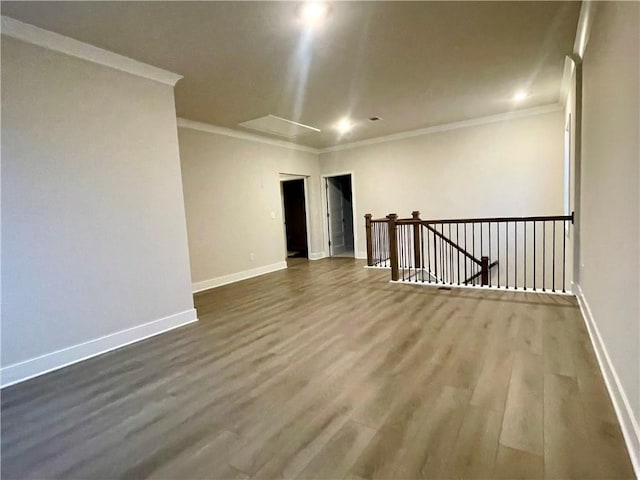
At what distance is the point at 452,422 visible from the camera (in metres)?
1.79

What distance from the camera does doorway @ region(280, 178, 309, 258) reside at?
8.88 metres

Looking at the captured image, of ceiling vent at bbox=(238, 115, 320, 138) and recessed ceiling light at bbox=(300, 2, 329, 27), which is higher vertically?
recessed ceiling light at bbox=(300, 2, 329, 27)

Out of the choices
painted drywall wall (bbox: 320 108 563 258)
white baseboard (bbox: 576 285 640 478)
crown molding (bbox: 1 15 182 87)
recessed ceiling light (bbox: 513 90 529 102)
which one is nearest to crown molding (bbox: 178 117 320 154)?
painted drywall wall (bbox: 320 108 563 258)

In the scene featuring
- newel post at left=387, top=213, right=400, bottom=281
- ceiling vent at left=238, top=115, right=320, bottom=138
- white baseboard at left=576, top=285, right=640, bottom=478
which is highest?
ceiling vent at left=238, top=115, right=320, bottom=138

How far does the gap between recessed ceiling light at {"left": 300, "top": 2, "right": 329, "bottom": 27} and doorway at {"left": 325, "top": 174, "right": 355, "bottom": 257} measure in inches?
216

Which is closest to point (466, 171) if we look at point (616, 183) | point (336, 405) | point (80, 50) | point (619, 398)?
Answer: point (616, 183)

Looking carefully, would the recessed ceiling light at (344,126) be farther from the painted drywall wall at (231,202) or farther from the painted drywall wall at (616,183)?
the painted drywall wall at (616,183)

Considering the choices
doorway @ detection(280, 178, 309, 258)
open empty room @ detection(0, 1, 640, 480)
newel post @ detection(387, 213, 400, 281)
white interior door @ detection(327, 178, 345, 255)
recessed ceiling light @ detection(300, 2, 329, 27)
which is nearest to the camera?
open empty room @ detection(0, 1, 640, 480)

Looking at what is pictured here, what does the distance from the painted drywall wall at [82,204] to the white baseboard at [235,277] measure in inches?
68.3

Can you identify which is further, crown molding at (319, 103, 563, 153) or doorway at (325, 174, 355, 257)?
doorway at (325, 174, 355, 257)

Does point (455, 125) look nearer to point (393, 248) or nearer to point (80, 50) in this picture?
point (393, 248)

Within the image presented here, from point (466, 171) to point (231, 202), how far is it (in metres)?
4.49

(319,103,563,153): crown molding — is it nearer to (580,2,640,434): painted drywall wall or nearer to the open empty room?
the open empty room

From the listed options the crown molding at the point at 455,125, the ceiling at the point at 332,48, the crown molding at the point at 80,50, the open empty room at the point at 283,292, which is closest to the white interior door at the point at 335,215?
the crown molding at the point at 455,125
